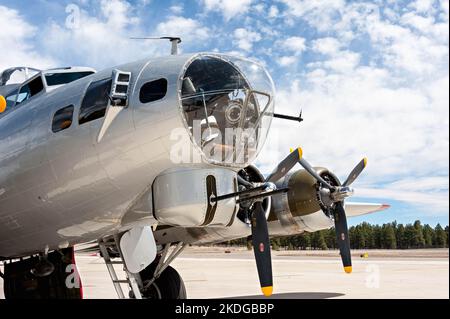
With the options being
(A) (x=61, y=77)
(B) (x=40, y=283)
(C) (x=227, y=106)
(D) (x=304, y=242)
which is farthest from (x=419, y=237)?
(C) (x=227, y=106)

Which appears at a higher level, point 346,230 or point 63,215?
point 63,215

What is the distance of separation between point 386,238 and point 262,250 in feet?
335

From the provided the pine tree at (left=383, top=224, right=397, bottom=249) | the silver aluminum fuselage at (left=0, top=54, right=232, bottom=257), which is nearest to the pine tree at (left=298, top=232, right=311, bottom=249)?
the pine tree at (left=383, top=224, right=397, bottom=249)

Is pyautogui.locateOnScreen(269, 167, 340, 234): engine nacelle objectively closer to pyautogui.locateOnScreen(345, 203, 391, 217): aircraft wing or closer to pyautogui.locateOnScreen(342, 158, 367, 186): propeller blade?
pyautogui.locateOnScreen(342, 158, 367, 186): propeller blade

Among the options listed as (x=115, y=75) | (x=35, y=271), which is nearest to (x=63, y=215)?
(x=115, y=75)

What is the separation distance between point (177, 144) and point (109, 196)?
1.07 meters

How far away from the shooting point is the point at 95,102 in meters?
6.12

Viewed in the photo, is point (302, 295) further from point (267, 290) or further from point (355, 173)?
point (267, 290)

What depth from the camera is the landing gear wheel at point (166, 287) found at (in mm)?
10375

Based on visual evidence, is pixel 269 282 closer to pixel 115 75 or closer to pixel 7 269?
pixel 115 75

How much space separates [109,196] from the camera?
6090 mm

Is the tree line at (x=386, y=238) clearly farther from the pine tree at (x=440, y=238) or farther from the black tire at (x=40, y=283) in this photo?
the black tire at (x=40, y=283)

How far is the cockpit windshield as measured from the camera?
597 centimetres
